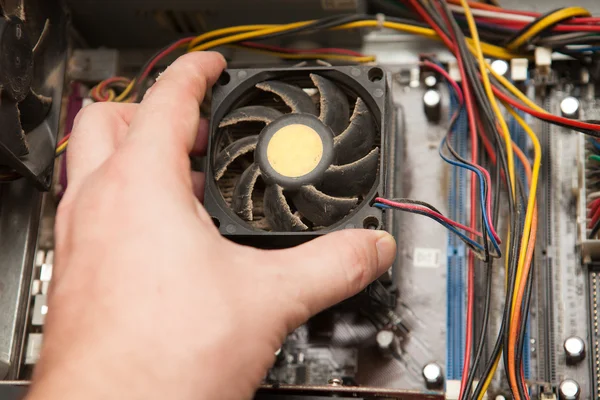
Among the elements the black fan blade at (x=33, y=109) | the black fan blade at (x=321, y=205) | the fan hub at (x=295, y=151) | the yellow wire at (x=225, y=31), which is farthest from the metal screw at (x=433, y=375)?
the black fan blade at (x=33, y=109)

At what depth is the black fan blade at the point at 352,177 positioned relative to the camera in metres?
1.62

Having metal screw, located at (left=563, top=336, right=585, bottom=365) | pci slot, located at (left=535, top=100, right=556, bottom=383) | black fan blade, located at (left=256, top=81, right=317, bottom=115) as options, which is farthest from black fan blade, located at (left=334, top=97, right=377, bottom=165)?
metal screw, located at (left=563, top=336, right=585, bottom=365)

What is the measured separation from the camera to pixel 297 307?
1354mm

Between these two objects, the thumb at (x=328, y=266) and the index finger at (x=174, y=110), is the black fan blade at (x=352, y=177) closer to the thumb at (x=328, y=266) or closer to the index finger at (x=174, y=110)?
the thumb at (x=328, y=266)

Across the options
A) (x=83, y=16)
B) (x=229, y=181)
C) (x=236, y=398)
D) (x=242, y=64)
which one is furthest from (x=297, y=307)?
(x=83, y=16)

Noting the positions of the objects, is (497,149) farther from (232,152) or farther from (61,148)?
(61,148)

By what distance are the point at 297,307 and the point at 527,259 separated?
631 millimetres

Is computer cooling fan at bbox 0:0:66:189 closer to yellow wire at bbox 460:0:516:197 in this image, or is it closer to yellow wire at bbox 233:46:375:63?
yellow wire at bbox 233:46:375:63

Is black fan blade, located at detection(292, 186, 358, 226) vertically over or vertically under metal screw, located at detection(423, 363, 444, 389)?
over

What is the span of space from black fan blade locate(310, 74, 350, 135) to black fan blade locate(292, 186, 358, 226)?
18 centimetres

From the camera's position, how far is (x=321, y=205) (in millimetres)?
1611

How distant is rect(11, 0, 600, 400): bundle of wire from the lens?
1.65m

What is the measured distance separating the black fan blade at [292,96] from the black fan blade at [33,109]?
637 millimetres

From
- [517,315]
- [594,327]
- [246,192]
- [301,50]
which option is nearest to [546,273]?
[594,327]
